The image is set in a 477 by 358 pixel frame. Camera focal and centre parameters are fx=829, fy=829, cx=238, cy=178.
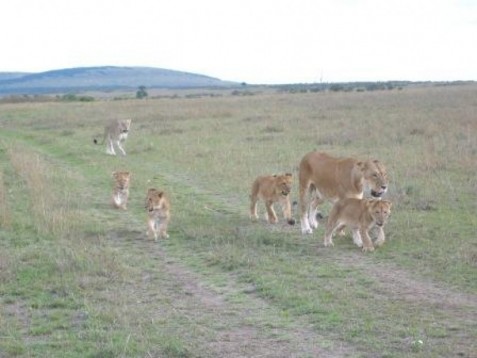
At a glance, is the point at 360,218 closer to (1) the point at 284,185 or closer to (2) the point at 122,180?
(1) the point at 284,185

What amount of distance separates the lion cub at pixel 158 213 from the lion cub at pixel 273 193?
180 centimetres

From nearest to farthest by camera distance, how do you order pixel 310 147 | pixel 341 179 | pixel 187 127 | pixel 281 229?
pixel 341 179 → pixel 281 229 → pixel 310 147 → pixel 187 127

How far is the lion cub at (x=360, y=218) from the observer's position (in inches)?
413

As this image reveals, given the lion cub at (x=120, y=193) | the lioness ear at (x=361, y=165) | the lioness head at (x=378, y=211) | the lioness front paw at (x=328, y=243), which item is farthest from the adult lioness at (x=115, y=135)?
the lioness head at (x=378, y=211)

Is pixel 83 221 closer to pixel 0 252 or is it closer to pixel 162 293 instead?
pixel 0 252

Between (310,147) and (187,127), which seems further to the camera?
(187,127)

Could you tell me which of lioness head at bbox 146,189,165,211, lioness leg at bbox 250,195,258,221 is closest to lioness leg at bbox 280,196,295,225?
lioness leg at bbox 250,195,258,221

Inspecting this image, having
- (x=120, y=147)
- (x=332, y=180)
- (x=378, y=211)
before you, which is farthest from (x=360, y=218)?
(x=120, y=147)

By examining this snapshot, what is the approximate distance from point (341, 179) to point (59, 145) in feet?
55.8

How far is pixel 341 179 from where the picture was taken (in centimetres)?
1147

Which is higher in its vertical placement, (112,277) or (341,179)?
(341,179)

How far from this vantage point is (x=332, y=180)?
11.6 m

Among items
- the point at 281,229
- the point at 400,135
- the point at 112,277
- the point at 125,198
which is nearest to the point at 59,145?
the point at 400,135

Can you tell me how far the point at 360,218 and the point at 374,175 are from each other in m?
0.75
